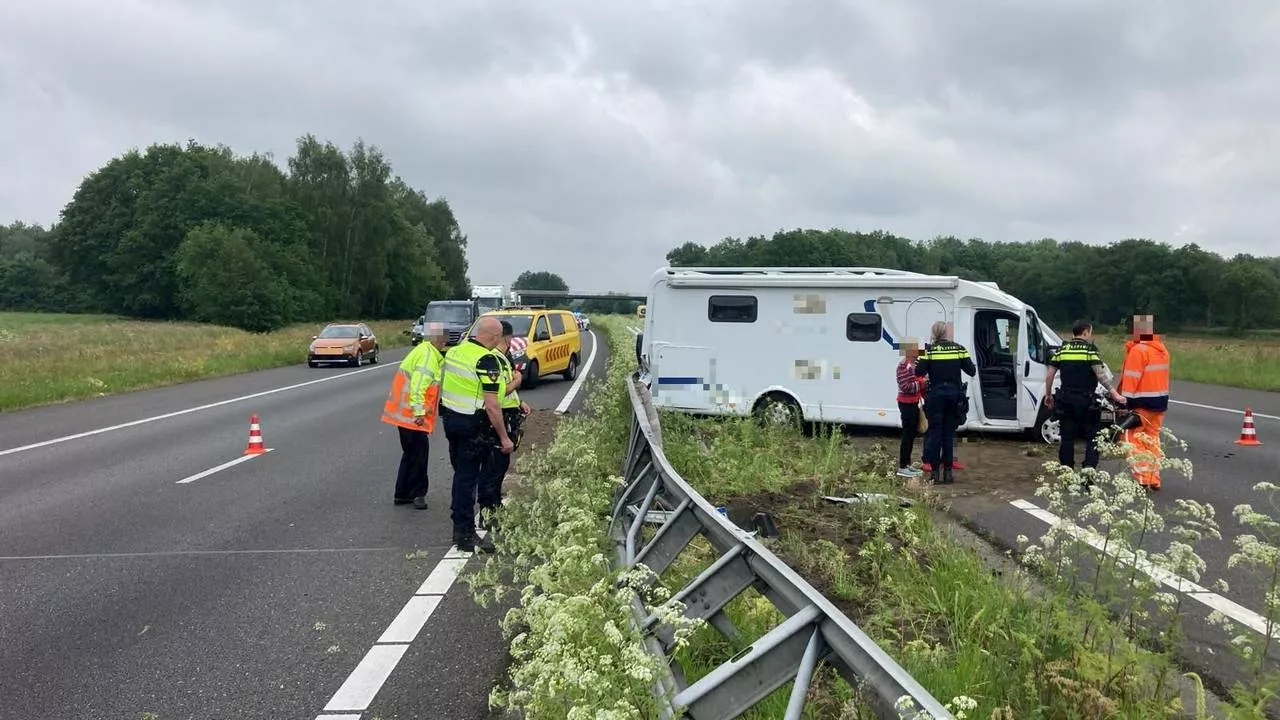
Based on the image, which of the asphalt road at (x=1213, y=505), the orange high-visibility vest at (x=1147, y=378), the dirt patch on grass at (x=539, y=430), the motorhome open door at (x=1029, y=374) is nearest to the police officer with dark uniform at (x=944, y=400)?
the asphalt road at (x=1213, y=505)

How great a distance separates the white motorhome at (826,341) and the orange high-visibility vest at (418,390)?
5.27 m

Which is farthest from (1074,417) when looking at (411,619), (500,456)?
(411,619)

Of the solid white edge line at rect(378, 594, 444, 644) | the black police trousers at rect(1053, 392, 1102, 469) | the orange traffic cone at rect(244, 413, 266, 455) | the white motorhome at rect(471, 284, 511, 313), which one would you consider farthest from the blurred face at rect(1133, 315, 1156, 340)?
the white motorhome at rect(471, 284, 511, 313)

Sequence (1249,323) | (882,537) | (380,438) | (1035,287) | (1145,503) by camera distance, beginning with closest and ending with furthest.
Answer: (1145,503)
(882,537)
(380,438)
(1249,323)
(1035,287)

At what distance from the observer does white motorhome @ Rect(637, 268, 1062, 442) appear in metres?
11.5

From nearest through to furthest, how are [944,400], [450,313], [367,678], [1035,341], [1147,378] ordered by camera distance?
[367,678], [1147,378], [944,400], [1035,341], [450,313]

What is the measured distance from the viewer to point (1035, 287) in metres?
85.6

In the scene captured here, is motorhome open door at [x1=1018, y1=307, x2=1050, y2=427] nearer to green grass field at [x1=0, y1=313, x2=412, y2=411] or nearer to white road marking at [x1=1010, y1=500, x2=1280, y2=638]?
white road marking at [x1=1010, y1=500, x2=1280, y2=638]

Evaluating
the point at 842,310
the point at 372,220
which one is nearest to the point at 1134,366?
the point at 842,310

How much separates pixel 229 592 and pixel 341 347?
23.1 m

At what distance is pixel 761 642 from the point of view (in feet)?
8.98

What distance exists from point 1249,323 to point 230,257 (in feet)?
247

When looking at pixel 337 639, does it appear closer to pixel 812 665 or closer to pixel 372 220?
pixel 812 665

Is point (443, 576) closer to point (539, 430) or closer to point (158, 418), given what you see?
point (539, 430)
